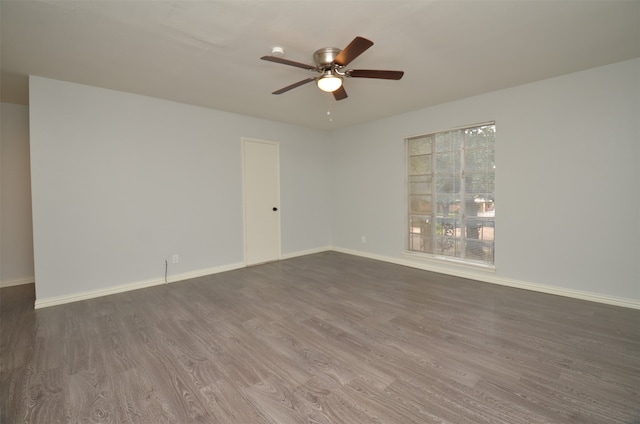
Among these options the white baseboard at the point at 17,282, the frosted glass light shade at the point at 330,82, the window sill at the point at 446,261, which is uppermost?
the frosted glass light shade at the point at 330,82

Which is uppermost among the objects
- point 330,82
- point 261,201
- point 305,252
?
point 330,82

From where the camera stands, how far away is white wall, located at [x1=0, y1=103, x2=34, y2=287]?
4.15 meters

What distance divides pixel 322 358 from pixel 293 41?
8.67ft

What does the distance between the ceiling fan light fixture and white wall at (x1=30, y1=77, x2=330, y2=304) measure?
2.56 metres

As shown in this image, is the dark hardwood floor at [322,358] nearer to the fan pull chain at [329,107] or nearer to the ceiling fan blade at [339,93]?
the ceiling fan blade at [339,93]

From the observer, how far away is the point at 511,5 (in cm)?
208

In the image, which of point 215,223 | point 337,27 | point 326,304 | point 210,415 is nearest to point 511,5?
point 337,27

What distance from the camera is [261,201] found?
17.0 feet

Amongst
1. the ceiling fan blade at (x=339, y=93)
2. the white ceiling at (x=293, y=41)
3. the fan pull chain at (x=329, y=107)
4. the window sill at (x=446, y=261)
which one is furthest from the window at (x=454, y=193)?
the ceiling fan blade at (x=339, y=93)

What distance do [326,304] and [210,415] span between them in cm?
177

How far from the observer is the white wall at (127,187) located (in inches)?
131

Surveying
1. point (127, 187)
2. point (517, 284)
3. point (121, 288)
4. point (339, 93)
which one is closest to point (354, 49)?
point (339, 93)

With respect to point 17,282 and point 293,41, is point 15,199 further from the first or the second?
point 293,41

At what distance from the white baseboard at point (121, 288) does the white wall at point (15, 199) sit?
5.30ft
